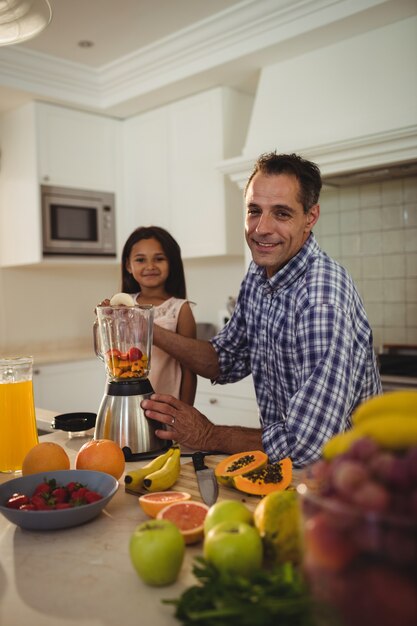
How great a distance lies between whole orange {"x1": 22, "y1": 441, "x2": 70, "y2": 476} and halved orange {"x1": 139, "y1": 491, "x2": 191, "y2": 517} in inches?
8.7

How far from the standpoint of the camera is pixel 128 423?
136 cm

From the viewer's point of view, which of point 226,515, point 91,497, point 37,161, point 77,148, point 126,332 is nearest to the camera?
point 226,515

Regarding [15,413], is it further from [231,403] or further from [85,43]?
[85,43]

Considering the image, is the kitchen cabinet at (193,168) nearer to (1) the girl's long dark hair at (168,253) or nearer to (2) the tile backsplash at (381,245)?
(2) the tile backsplash at (381,245)

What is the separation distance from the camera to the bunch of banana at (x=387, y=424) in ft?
1.84

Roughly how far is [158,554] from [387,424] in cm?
36

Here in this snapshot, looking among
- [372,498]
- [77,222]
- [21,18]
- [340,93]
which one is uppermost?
[340,93]

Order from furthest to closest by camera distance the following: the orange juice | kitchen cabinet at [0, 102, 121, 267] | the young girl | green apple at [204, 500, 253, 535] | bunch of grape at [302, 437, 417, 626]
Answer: kitchen cabinet at [0, 102, 121, 267], the young girl, the orange juice, green apple at [204, 500, 253, 535], bunch of grape at [302, 437, 417, 626]

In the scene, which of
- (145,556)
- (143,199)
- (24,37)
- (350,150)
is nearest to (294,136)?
(350,150)

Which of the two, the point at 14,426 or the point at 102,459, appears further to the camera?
the point at 14,426

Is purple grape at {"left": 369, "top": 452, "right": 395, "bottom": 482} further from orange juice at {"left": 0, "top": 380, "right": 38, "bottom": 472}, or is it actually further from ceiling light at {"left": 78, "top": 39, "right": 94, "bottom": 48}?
ceiling light at {"left": 78, "top": 39, "right": 94, "bottom": 48}

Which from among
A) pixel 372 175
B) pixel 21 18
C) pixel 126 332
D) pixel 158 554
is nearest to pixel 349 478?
pixel 158 554

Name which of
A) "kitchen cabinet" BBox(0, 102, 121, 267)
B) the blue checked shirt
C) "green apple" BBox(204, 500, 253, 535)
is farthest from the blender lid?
"kitchen cabinet" BBox(0, 102, 121, 267)

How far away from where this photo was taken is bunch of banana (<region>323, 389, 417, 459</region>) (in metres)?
0.56
